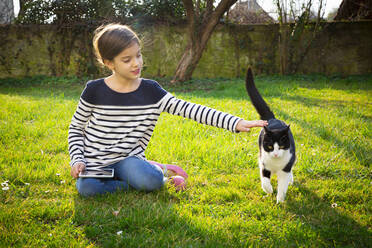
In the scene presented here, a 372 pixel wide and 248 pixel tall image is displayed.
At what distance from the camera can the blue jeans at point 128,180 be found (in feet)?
6.76

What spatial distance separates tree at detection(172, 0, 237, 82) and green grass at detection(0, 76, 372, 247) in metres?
4.11

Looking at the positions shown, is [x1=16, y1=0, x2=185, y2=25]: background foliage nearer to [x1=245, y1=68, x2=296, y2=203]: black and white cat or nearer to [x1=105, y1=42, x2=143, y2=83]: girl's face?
[x1=105, y1=42, x2=143, y2=83]: girl's face

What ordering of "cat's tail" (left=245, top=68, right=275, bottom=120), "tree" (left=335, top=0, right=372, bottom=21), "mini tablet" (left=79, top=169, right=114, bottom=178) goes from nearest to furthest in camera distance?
"mini tablet" (left=79, top=169, right=114, bottom=178) → "cat's tail" (left=245, top=68, right=275, bottom=120) → "tree" (left=335, top=0, right=372, bottom=21)

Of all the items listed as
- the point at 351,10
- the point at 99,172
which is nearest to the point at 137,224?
the point at 99,172

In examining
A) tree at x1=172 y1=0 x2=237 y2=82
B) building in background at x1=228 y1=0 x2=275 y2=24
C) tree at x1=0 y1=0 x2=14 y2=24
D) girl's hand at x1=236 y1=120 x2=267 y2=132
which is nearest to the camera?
girl's hand at x1=236 y1=120 x2=267 y2=132

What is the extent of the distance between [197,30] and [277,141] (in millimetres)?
6358

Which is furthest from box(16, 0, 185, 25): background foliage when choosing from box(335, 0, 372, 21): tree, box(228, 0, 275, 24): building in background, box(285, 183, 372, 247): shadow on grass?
box(285, 183, 372, 247): shadow on grass

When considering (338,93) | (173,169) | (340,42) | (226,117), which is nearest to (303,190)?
(226,117)

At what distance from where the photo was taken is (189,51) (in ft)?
25.7

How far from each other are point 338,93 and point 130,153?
5.66 m

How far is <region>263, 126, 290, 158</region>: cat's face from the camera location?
77.6 inches

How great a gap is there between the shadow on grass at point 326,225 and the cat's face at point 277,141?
394 mm

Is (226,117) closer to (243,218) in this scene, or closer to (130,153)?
(243,218)

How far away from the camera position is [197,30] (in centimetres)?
772
